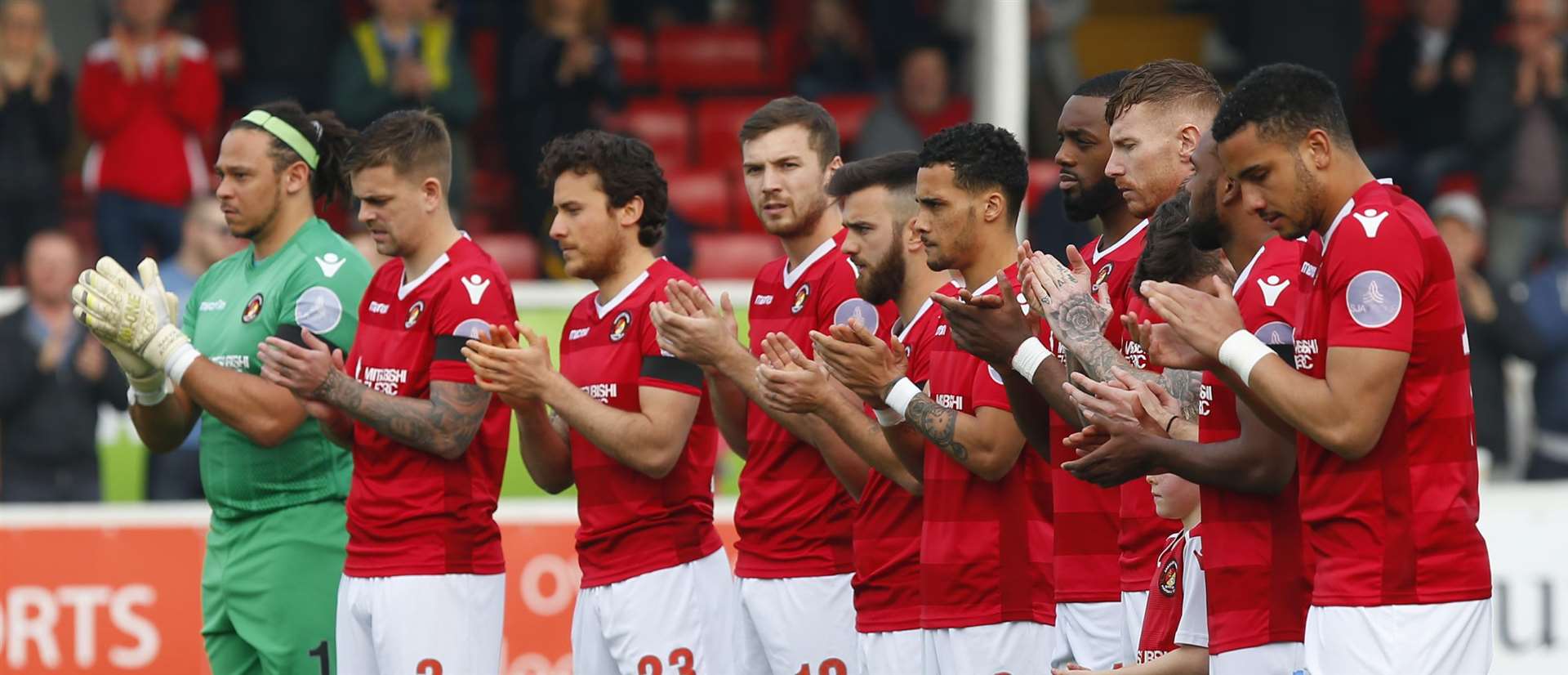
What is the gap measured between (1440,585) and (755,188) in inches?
124

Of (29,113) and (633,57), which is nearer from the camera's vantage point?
(29,113)

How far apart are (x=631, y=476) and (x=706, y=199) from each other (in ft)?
24.0

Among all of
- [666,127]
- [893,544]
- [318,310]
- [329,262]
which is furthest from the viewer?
[666,127]

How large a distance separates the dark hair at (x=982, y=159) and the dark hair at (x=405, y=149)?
180cm

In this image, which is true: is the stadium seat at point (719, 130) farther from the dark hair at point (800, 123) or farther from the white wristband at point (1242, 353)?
the white wristband at point (1242, 353)

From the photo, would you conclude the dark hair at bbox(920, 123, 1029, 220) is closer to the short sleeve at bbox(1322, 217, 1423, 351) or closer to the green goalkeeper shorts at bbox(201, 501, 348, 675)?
the short sleeve at bbox(1322, 217, 1423, 351)

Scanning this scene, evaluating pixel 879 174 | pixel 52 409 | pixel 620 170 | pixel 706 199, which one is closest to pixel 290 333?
pixel 620 170

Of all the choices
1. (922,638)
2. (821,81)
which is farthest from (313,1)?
(922,638)

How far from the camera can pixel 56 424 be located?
10.5m

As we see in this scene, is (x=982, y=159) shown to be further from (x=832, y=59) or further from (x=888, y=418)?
(x=832, y=59)

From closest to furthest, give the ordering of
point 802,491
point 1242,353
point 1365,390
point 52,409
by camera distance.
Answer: point 1365,390 → point 1242,353 → point 802,491 → point 52,409

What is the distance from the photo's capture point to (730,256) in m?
12.7

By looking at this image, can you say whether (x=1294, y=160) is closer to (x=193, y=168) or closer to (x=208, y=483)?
(x=208, y=483)

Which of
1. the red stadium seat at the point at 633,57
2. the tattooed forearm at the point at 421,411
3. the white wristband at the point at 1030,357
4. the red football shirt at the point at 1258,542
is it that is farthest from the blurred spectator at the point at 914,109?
the red football shirt at the point at 1258,542
